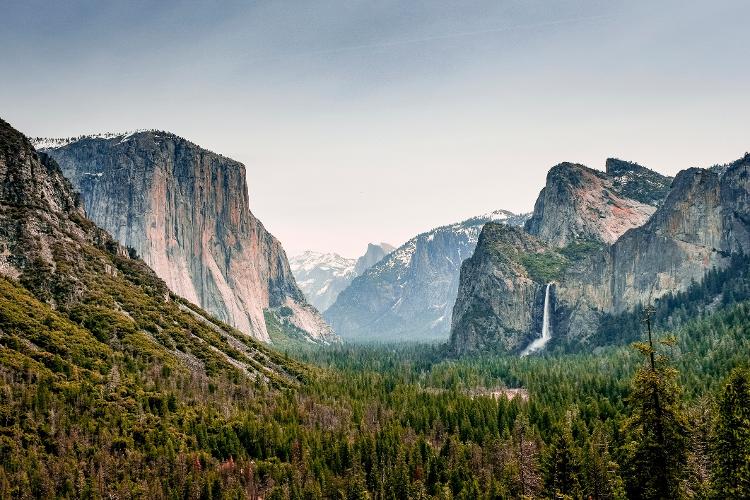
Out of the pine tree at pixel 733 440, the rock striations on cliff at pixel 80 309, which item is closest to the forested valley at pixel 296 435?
the pine tree at pixel 733 440

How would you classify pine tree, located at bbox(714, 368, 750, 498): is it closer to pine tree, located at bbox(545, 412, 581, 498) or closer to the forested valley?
the forested valley

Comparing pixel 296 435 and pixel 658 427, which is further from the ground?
pixel 658 427

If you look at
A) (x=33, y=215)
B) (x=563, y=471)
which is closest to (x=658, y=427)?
(x=563, y=471)

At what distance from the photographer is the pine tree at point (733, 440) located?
49.8m

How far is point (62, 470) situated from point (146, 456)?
1321cm

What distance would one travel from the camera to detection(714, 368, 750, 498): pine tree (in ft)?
164

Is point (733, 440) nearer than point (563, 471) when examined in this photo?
Yes

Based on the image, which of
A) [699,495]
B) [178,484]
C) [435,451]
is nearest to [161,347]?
[178,484]

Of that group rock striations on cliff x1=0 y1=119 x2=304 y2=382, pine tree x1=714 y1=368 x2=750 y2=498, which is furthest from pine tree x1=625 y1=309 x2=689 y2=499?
rock striations on cliff x1=0 y1=119 x2=304 y2=382

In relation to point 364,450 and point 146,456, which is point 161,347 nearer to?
point 146,456

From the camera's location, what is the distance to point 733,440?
5081 cm

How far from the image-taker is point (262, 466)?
10600cm

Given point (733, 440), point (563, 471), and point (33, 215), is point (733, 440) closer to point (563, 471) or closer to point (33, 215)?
point (563, 471)

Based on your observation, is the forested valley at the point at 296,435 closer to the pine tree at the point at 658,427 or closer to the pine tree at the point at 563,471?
the pine tree at the point at 563,471
